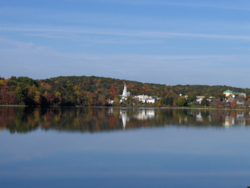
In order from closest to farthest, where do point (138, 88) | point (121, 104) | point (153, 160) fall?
point (153, 160)
point (121, 104)
point (138, 88)

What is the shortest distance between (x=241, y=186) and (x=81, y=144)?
312 inches

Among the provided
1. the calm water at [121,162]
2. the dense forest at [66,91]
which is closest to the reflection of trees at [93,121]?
the calm water at [121,162]

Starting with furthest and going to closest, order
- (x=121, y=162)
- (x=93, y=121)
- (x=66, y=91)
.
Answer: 1. (x=66, y=91)
2. (x=93, y=121)
3. (x=121, y=162)

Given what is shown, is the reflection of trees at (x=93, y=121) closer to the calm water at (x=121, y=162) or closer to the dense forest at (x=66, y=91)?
the calm water at (x=121, y=162)

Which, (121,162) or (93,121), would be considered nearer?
(121,162)

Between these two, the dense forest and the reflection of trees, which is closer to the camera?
the reflection of trees

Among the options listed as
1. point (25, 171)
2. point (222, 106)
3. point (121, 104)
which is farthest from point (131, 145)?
point (121, 104)

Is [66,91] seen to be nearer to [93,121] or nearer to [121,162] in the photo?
[93,121]

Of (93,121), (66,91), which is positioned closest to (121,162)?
(93,121)

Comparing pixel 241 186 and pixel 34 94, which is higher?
pixel 34 94

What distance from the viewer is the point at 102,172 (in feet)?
30.2

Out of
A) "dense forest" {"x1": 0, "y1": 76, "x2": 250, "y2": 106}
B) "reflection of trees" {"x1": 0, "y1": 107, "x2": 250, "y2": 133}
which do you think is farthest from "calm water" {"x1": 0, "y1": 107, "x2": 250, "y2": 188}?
"dense forest" {"x1": 0, "y1": 76, "x2": 250, "y2": 106}

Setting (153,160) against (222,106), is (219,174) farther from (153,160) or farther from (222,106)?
(222,106)

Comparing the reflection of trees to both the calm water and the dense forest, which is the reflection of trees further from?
the dense forest
